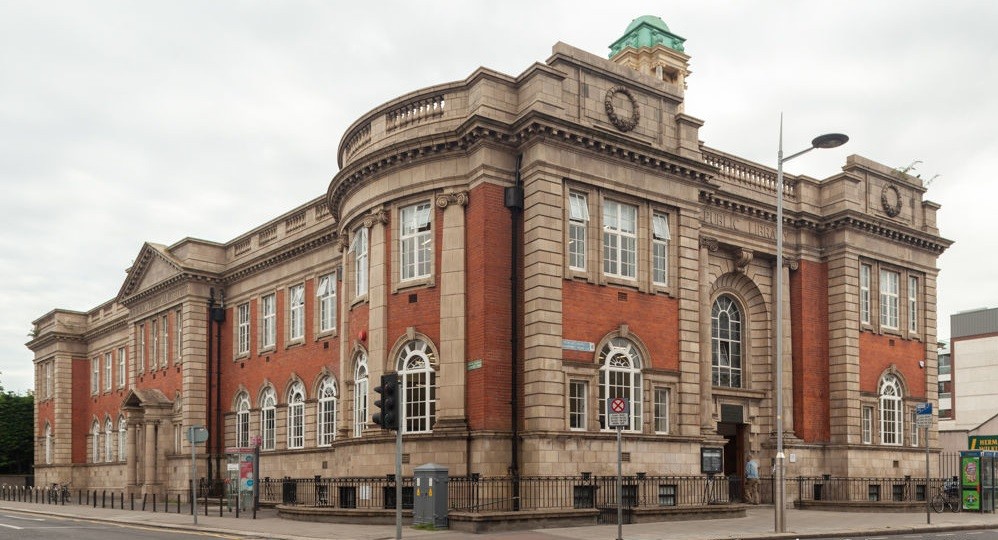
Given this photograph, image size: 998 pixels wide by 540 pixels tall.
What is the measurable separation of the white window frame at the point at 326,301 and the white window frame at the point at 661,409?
15.0 meters

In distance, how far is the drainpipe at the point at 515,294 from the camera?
26469mm

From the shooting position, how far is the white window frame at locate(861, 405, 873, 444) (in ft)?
119

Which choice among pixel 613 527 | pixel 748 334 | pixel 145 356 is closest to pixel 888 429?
pixel 748 334

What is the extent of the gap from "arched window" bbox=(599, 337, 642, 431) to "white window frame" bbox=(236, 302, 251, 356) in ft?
75.0

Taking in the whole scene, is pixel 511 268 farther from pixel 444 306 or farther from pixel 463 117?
pixel 463 117

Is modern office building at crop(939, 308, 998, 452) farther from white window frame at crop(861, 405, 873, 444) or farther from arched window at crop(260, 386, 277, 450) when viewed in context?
arched window at crop(260, 386, 277, 450)

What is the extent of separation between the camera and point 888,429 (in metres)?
37.4

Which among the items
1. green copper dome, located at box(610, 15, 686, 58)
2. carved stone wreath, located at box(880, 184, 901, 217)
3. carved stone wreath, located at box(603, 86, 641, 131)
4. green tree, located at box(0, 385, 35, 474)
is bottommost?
green tree, located at box(0, 385, 35, 474)

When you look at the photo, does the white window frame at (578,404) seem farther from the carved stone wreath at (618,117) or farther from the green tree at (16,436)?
the green tree at (16,436)

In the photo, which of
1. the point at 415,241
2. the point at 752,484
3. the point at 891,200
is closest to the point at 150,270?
the point at 415,241

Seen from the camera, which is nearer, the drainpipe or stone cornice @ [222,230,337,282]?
the drainpipe

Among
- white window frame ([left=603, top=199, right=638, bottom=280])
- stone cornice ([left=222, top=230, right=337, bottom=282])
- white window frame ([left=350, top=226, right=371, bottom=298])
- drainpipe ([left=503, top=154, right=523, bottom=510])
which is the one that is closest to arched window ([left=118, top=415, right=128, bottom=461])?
stone cornice ([left=222, top=230, right=337, bottom=282])

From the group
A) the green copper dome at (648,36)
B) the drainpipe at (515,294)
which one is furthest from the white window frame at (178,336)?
the green copper dome at (648,36)

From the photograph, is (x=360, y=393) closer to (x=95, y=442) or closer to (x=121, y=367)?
(x=121, y=367)
